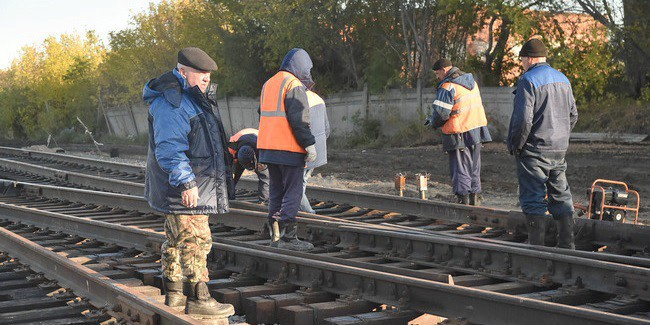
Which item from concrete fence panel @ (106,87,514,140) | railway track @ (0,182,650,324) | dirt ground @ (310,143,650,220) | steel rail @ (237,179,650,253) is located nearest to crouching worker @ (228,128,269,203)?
steel rail @ (237,179,650,253)

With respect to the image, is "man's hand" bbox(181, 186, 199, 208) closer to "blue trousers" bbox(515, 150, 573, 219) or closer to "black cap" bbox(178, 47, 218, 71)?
"black cap" bbox(178, 47, 218, 71)

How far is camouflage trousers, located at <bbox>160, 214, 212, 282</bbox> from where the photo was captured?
5.70 metres

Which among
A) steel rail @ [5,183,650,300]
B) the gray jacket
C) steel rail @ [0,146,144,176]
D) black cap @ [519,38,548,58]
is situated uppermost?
black cap @ [519,38,548,58]

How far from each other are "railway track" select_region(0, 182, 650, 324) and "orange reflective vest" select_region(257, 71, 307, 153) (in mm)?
1027

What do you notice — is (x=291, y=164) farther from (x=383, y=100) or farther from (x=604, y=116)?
(x=383, y=100)

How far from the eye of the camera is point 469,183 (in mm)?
10750

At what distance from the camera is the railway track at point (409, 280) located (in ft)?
17.6

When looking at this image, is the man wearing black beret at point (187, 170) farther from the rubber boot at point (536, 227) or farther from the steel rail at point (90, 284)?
the rubber boot at point (536, 227)

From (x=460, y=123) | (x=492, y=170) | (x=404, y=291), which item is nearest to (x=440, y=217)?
(x=460, y=123)

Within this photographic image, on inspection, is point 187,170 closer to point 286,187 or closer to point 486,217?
point 286,187

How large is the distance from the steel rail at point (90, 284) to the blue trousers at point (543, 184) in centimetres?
390

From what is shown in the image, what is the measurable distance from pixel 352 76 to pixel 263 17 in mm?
4352

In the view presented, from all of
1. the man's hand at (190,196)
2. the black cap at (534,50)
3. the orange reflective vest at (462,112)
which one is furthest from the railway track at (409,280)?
the orange reflective vest at (462,112)

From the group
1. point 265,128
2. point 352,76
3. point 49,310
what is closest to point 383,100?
point 352,76
